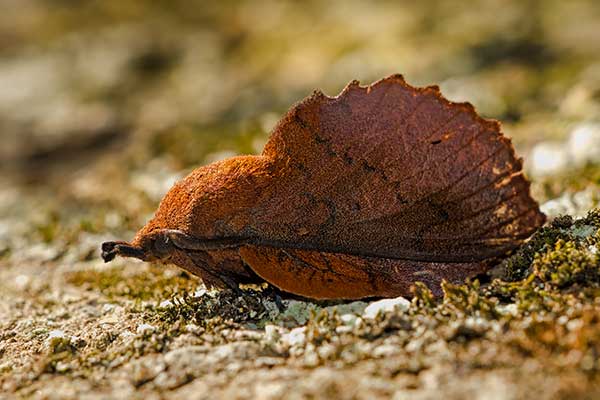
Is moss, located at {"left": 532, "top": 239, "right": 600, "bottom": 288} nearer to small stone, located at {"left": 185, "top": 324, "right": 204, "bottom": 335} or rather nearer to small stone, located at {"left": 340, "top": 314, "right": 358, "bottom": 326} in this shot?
small stone, located at {"left": 340, "top": 314, "right": 358, "bottom": 326}

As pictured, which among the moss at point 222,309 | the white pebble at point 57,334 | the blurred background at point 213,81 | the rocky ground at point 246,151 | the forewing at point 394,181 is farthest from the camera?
the blurred background at point 213,81

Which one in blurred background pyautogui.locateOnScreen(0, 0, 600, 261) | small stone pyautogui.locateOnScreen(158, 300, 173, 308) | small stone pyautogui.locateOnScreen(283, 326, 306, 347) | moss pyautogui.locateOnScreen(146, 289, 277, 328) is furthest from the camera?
blurred background pyautogui.locateOnScreen(0, 0, 600, 261)

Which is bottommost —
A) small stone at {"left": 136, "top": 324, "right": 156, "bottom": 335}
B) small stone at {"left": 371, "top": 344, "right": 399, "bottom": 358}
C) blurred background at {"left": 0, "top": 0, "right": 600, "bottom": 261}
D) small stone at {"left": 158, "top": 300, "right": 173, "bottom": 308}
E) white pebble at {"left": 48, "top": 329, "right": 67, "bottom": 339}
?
small stone at {"left": 371, "top": 344, "right": 399, "bottom": 358}

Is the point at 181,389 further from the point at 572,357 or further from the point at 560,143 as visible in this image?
the point at 560,143

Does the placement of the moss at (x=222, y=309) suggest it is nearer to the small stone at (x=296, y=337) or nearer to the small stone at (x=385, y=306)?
the small stone at (x=296, y=337)

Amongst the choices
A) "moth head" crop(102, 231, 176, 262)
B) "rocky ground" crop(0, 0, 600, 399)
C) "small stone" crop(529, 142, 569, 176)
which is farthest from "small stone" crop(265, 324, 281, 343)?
"small stone" crop(529, 142, 569, 176)

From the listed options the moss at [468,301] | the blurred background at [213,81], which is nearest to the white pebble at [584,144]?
the blurred background at [213,81]

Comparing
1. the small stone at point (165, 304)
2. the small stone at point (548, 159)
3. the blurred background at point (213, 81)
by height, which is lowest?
the small stone at point (165, 304)

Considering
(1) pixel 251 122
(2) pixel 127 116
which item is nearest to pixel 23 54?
(2) pixel 127 116
